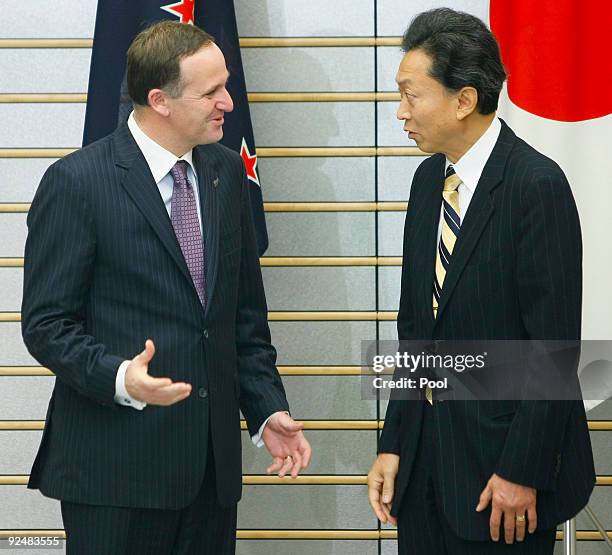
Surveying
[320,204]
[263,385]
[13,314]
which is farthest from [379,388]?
[13,314]

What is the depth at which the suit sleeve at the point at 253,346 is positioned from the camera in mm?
2523

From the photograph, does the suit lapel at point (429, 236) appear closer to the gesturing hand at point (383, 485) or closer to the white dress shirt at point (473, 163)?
the white dress shirt at point (473, 163)

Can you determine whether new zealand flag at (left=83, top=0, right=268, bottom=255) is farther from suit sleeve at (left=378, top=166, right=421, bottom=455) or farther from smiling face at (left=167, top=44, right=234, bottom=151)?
suit sleeve at (left=378, top=166, right=421, bottom=455)

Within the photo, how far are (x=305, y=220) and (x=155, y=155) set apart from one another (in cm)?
123

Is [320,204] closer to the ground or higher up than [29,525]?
higher up

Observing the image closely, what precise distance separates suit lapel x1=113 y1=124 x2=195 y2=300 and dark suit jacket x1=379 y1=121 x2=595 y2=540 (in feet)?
2.01

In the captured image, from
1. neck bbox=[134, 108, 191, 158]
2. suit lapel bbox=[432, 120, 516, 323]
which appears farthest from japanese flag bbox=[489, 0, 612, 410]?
neck bbox=[134, 108, 191, 158]

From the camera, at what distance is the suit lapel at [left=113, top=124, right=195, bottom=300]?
2.30 metres

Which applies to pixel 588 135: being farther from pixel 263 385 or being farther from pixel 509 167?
pixel 263 385

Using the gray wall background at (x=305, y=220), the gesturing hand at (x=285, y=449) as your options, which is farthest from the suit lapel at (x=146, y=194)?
the gray wall background at (x=305, y=220)

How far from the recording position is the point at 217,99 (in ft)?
8.04

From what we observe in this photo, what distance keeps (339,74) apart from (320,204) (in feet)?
1.58

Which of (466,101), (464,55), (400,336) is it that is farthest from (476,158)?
(400,336)

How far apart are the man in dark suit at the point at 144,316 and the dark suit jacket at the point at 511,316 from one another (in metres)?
0.51
